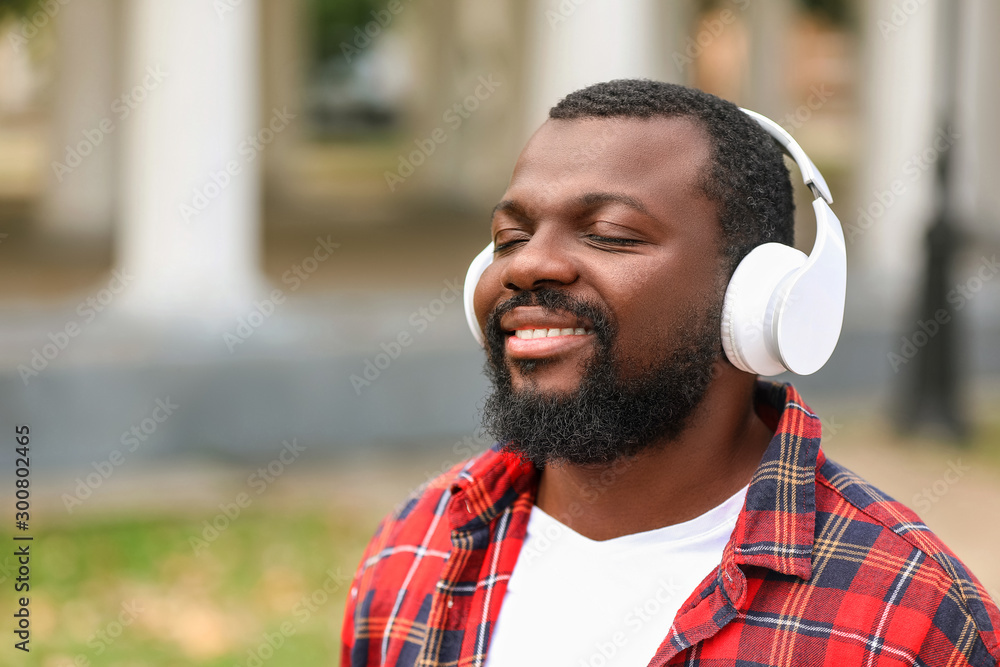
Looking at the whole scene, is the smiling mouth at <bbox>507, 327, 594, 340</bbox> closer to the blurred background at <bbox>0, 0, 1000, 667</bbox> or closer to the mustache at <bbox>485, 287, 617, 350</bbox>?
the mustache at <bbox>485, 287, 617, 350</bbox>

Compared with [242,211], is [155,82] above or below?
above

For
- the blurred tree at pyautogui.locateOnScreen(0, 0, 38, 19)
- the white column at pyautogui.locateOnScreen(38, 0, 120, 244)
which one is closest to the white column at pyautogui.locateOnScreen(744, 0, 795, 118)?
the white column at pyautogui.locateOnScreen(38, 0, 120, 244)

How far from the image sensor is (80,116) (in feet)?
38.0

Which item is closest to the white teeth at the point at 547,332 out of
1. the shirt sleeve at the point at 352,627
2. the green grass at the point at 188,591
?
the shirt sleeve at the point at 352,627

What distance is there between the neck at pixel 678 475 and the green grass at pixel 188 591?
11.1 ft

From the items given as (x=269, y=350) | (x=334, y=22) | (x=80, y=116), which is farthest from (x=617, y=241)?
(x=334, y=22)

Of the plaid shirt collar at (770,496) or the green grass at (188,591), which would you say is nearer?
Answer: the plaid shirt collar at (770,496)

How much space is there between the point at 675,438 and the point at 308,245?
463 inches

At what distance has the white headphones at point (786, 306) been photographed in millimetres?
1810

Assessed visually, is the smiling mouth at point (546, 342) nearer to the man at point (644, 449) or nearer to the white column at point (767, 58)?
the man at point (644, 449)

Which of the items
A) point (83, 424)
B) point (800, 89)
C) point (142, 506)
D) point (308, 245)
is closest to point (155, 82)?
point (83, 424)

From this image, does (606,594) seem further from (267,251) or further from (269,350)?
(267,251)

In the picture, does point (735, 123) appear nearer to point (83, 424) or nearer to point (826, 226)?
point (826, 226)

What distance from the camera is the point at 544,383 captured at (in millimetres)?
1873
